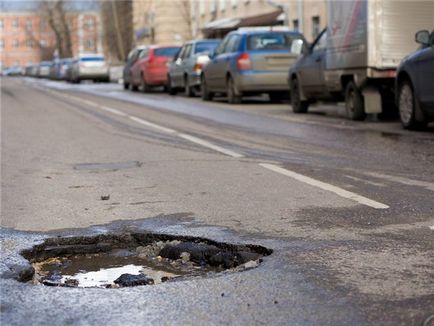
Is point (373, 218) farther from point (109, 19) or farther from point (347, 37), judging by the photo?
point (109, 19)

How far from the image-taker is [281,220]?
5.72 m

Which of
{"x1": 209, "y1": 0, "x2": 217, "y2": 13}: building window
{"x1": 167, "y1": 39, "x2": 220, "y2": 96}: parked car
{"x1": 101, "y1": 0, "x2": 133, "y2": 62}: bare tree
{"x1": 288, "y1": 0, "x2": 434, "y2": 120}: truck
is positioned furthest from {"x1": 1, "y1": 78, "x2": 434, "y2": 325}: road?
{"x1": 101, "y1": 0, "x2": 133, "y2": 62}: bare tree

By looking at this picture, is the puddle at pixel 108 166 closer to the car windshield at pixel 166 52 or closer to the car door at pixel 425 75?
the car door at pixel 425 75

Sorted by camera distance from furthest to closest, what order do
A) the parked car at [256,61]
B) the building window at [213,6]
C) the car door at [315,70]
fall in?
the building window at [213,6]
the parked car at [256,61]
the car door at [315,70]

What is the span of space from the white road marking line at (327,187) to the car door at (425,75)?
10.3ft

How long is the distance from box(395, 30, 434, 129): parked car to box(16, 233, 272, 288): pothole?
6.40 m

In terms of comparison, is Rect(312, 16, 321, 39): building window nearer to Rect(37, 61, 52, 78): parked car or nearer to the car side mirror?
the car side mirror

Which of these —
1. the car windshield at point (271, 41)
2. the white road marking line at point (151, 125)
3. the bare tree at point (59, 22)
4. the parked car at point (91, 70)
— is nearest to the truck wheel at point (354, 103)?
the white road marking line at point (151, 125)

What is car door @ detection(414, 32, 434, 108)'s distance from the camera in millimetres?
Answer: 10605

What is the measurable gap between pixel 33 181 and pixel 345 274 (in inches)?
176

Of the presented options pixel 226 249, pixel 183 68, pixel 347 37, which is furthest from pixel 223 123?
pixel 183 68

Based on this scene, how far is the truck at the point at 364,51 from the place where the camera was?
41.2 ft

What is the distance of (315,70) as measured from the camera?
50.0 ft

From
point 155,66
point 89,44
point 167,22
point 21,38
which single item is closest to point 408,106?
point 155,66
